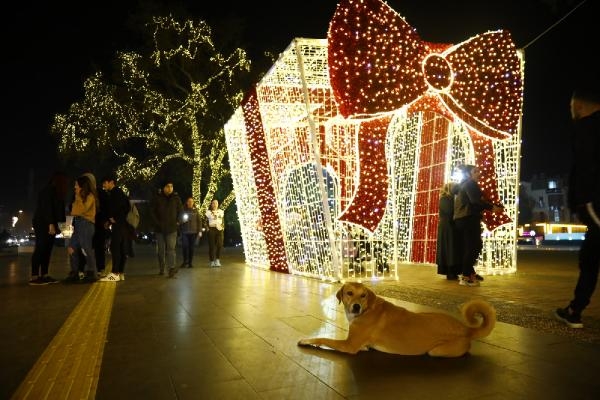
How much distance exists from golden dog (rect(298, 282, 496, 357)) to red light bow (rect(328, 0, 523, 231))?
4.06 m

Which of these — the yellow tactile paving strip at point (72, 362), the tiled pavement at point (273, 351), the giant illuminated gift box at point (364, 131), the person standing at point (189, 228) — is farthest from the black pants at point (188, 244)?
the yellow tactile paving strip at point (72, 362)

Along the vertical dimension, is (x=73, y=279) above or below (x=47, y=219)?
below

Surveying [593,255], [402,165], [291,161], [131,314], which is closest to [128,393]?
[131,314]

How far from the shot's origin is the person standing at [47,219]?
307 inches

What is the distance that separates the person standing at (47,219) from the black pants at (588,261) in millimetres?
7195

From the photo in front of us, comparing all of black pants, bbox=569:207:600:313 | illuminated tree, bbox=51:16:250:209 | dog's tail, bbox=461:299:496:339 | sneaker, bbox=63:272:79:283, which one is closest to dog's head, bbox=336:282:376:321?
dog's tail, bbox=461:299:496:339

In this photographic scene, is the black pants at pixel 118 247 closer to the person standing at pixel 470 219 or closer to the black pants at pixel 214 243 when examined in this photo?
the black pants at pixel 214 243

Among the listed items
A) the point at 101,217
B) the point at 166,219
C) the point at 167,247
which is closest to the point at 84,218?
the point at 101,217

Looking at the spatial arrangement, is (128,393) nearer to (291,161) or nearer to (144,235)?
(291,161)

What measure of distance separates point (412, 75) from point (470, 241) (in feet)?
8.62

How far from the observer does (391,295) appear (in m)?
6.16

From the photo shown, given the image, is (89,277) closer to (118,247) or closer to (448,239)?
(118,247)

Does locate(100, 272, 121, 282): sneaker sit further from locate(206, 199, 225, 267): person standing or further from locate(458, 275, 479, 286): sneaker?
locate(458, 275, 479, 286): sneaker

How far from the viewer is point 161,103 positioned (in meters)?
21.5
